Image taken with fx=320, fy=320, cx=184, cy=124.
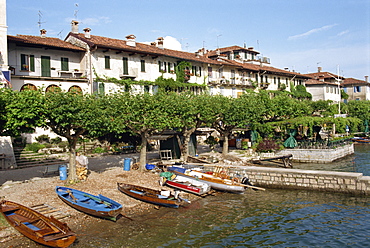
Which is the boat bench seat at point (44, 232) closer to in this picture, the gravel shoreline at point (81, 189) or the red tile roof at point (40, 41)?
the gravel shoreline at point (81, 189)

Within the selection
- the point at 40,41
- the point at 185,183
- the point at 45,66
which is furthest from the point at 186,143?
the point at 40,41

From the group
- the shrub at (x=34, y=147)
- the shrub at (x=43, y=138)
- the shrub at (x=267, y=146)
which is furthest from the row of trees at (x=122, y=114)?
the shrub at (x=43, y=138)

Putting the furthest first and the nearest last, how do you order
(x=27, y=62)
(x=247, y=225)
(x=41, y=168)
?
1. (x=27, y=62)
2. (x=41, y=168)
3. (x=247, y=225)

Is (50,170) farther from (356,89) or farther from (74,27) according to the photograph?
(356,89)

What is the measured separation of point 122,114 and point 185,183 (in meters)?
→ 6.90

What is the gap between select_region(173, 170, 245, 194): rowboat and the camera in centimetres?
2277

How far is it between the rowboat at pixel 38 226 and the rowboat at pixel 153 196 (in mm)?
6012

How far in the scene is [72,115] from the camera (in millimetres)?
19578

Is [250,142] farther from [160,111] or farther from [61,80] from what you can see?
[61,80]

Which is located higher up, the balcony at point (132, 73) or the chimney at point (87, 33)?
the chimney at point (87, 33)

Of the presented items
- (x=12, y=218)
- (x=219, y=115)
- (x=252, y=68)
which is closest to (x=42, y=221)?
(x=12, y=218)

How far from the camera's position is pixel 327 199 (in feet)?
70.8

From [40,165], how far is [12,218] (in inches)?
557

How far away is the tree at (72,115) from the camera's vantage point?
19.4 m
